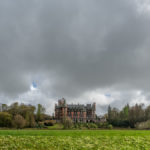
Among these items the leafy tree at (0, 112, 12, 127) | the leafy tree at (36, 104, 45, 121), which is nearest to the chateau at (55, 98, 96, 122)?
the leafy tree at (36, 104, 45, 121)

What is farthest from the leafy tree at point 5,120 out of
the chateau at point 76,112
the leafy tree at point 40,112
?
the chateau at point 76,112

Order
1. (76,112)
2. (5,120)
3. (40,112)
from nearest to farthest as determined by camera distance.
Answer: (5,120), (40,112), (76,112)

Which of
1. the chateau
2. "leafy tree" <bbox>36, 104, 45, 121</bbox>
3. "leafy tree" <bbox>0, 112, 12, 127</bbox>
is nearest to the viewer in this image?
"leafy tree" <bbox>0, 112, 12, 127</bbox>

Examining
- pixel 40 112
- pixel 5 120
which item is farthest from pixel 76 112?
pixel 5 120

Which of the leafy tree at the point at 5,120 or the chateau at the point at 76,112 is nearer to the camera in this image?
the leafy tree at the point at 5,120

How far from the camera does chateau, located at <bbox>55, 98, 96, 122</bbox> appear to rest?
81.5 meters

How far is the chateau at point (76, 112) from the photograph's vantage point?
267 ft

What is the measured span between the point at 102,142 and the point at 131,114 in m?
48.3

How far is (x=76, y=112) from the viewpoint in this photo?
82.8 m

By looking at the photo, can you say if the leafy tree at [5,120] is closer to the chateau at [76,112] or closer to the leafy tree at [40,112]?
the leafy tree at [40,112]

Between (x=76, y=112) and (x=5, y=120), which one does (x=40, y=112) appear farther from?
(x=5, y=120)

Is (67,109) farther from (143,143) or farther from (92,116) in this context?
→ (143,143)

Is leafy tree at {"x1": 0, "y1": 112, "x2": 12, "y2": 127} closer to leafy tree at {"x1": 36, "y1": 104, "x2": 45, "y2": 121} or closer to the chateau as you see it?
leafy tree at {"x1": 36, "y1": 104, "x2": 45, "y2": 121}

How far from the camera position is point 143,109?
58.3 meters
